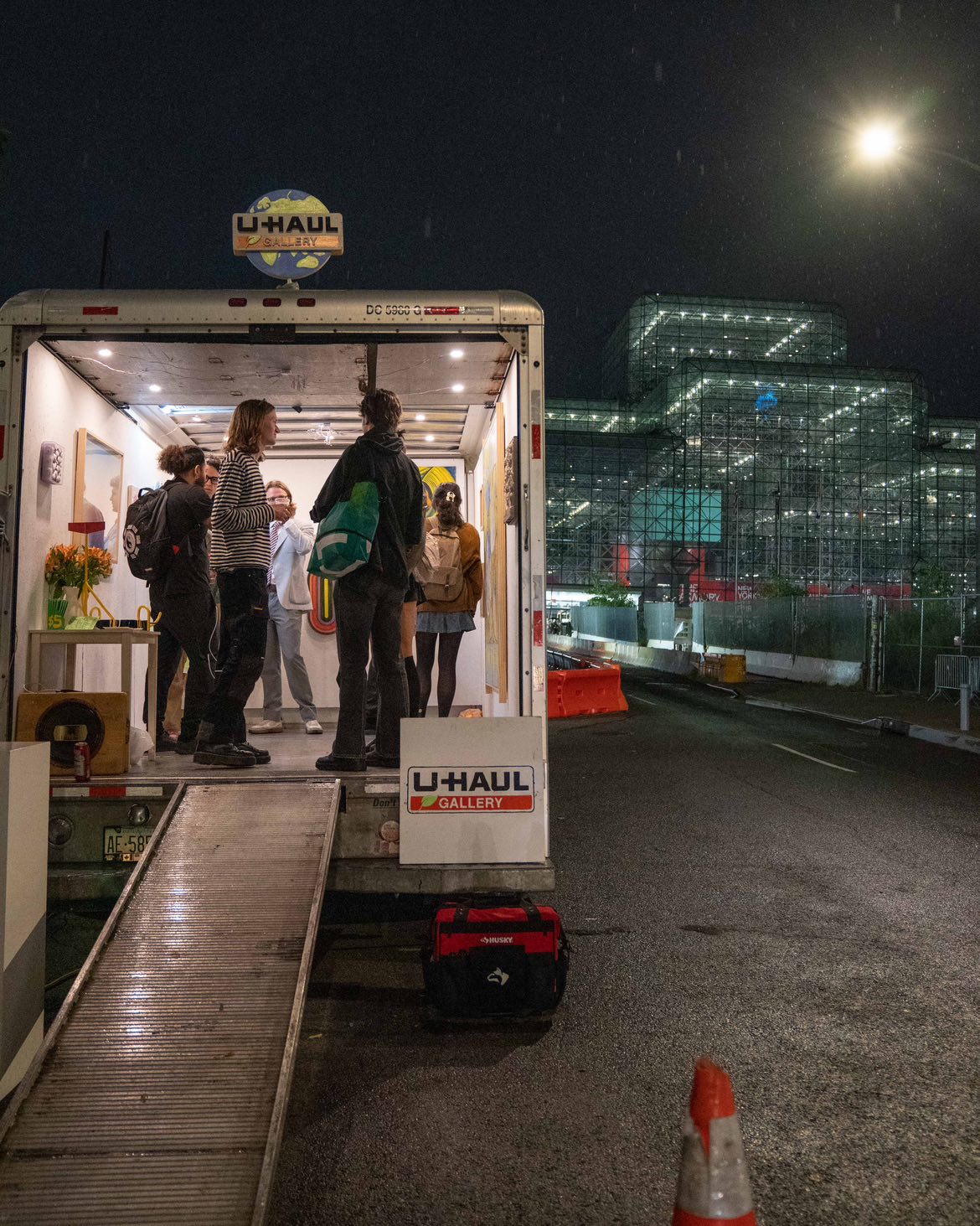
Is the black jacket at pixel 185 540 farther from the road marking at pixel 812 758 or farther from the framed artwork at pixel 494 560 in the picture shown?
the road marking at pixel 812 758

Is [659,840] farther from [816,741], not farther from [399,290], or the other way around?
[816,741]

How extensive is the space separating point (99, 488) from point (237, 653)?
2.74m

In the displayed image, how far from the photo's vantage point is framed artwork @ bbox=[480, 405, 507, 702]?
7070mm

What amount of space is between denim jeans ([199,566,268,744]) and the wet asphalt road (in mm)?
1247

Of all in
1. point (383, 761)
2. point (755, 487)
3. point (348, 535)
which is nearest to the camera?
point (348, 535)

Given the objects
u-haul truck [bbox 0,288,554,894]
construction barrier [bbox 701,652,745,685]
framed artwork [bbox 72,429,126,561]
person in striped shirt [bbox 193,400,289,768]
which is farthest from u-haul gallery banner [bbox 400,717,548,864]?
construction barrier [bbox 701,652,745,685]

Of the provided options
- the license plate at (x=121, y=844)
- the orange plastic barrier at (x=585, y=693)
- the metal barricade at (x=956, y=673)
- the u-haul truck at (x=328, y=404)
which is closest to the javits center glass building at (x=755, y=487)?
the metal barricade at (x=956, y=673)

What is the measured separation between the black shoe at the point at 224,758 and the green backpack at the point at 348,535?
3.34 feet

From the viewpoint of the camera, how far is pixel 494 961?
13.1 ft

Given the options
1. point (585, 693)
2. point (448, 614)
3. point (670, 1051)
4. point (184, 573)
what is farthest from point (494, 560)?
point (585, 693)

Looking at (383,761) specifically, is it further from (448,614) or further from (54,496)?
(54,496)

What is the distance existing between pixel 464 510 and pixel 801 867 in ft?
15.4

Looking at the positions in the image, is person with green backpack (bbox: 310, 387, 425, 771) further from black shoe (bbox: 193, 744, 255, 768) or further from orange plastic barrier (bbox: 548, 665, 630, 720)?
orange plastic barrier (bbox: 548, 665, 630, 720)

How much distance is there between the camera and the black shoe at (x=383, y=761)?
202 inches
